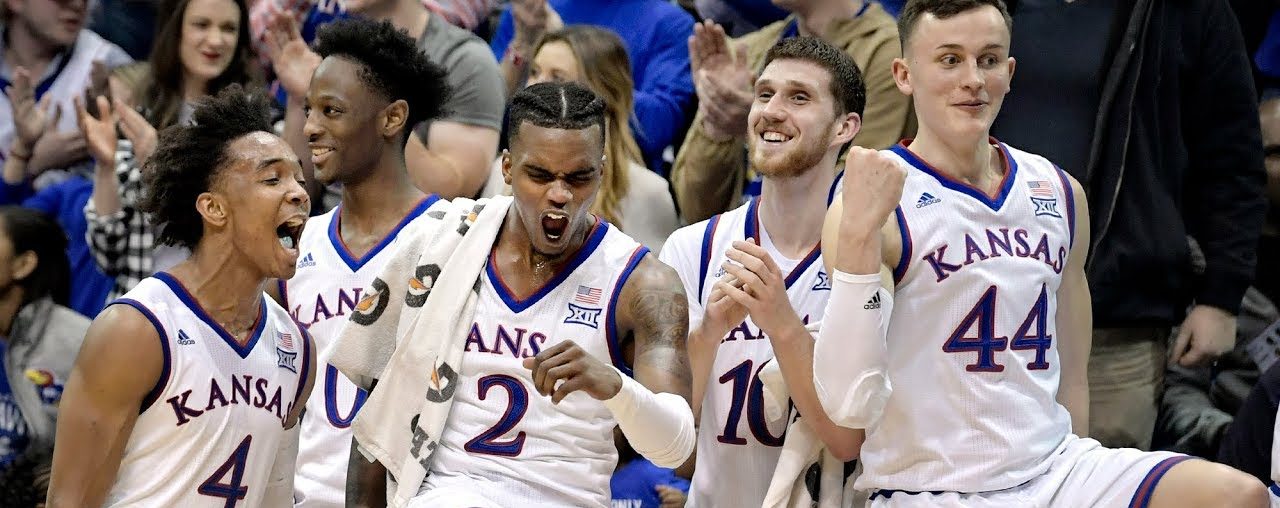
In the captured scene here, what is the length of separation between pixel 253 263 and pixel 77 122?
3161 mm

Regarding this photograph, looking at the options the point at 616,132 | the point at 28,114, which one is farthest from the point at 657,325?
the point at 28,114

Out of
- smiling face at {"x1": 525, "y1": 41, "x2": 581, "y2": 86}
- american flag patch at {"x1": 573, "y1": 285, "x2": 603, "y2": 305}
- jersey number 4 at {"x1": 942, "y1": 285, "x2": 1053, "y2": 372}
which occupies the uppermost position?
smiling face at {"x1": 525, "y1": 41, "x2": 581, "y2": 86}

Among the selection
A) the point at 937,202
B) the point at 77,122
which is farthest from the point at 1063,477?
the point at 77,122

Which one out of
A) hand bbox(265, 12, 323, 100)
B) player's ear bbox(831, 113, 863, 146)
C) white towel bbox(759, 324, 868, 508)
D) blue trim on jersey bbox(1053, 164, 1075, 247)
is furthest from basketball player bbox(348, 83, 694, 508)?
hand bbox(265, 12, 323, 100)

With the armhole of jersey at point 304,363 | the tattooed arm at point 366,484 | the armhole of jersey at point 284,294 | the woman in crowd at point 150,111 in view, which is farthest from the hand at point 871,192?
the woman in crowd at point 150,111

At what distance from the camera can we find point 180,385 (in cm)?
427

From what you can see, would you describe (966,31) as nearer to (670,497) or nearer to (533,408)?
(533,408)

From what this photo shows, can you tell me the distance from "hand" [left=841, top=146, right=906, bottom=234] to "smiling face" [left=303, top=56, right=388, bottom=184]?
183cm

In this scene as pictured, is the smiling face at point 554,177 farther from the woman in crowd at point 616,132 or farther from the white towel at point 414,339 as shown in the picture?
the woman in crowd at point 616,132

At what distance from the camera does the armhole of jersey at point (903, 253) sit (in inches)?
176

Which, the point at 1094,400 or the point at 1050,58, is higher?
the point at 1050,58

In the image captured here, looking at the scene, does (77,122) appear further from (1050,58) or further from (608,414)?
(1050,58)

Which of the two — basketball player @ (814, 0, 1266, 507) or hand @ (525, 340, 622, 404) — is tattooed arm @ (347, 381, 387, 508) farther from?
basketball player @ (814, 0, 1266, 507)

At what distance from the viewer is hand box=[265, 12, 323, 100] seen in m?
6.28
